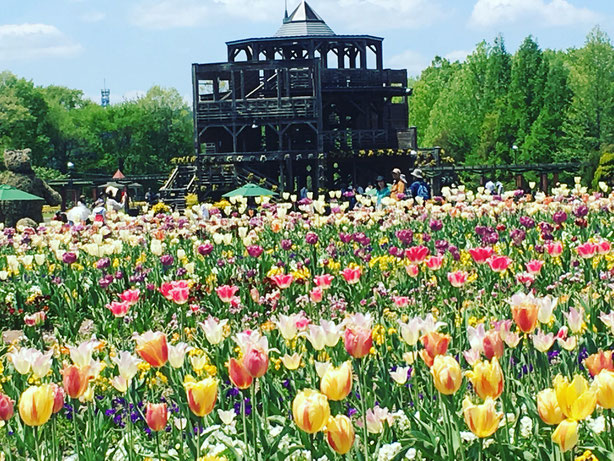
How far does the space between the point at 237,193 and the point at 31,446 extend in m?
21.8

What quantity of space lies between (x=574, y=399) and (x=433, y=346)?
1.00 meters

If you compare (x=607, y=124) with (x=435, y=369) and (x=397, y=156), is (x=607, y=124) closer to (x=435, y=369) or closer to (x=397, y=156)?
(x=397, y=156)

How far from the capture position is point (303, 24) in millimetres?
50562

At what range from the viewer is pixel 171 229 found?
1579 cm

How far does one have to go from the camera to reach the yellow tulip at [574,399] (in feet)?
10.5

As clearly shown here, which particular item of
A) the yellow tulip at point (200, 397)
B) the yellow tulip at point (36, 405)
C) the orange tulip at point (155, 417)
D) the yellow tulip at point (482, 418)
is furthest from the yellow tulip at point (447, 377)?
the yellow tulip at point (36, 405)

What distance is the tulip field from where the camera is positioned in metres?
3.74

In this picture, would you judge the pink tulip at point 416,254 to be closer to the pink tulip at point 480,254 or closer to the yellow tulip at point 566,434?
the pink tulip at point 480,254

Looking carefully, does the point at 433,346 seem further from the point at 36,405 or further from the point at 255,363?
the point at 36,405

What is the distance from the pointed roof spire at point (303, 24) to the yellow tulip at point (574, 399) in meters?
47.2

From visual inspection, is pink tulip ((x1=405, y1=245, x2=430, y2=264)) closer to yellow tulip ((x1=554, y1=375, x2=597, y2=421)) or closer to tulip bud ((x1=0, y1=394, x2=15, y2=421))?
tulip bud ((x1=0, y1=394, x2=15, y2=421))

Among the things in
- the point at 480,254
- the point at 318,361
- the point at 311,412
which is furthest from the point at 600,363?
the point at 480,254

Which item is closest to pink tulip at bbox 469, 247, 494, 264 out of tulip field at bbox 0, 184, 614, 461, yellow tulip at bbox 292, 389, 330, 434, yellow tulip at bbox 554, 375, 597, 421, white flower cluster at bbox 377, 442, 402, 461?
tulip field at bbox 0, 184, 614, 461

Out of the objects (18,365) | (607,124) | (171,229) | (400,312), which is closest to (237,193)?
(171,229)
